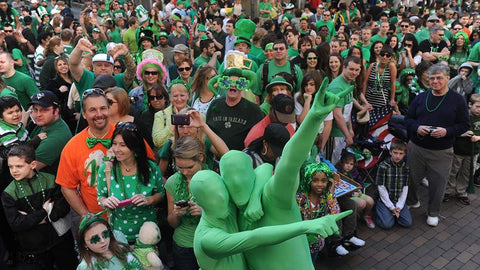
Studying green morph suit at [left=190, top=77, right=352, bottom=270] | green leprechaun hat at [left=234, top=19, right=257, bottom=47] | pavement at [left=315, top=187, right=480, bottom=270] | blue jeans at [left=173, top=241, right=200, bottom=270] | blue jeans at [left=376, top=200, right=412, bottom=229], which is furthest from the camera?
green leprechaun hat at [left=234, top=19, right=257, bottom=47]

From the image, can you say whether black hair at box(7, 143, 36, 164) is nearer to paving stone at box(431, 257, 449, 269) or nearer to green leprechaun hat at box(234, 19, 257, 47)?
paving stone at box(431, 257, 449, 269)

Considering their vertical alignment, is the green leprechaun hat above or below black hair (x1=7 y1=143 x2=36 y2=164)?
above

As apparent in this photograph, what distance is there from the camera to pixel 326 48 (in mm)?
6953

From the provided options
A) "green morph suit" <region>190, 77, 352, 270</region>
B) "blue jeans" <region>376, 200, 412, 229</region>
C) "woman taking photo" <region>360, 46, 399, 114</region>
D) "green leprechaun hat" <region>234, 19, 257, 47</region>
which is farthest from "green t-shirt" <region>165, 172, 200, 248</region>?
"green leprechaun hat" <region>234, 19, 257, 47</region>

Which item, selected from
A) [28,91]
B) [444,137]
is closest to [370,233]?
[444,137]

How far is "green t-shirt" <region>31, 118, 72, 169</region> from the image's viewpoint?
378 centimetres

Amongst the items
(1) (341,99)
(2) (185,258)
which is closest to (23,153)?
(2) (185,258)

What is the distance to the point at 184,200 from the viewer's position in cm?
313

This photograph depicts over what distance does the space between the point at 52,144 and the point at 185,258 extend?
176cm

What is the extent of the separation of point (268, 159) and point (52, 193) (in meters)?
2.01

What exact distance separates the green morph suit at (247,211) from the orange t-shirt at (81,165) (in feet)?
6.38

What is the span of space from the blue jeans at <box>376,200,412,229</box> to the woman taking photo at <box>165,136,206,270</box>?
2798 mm

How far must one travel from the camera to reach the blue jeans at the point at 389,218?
5016mm

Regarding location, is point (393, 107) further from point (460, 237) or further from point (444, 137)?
point (460, 237)
